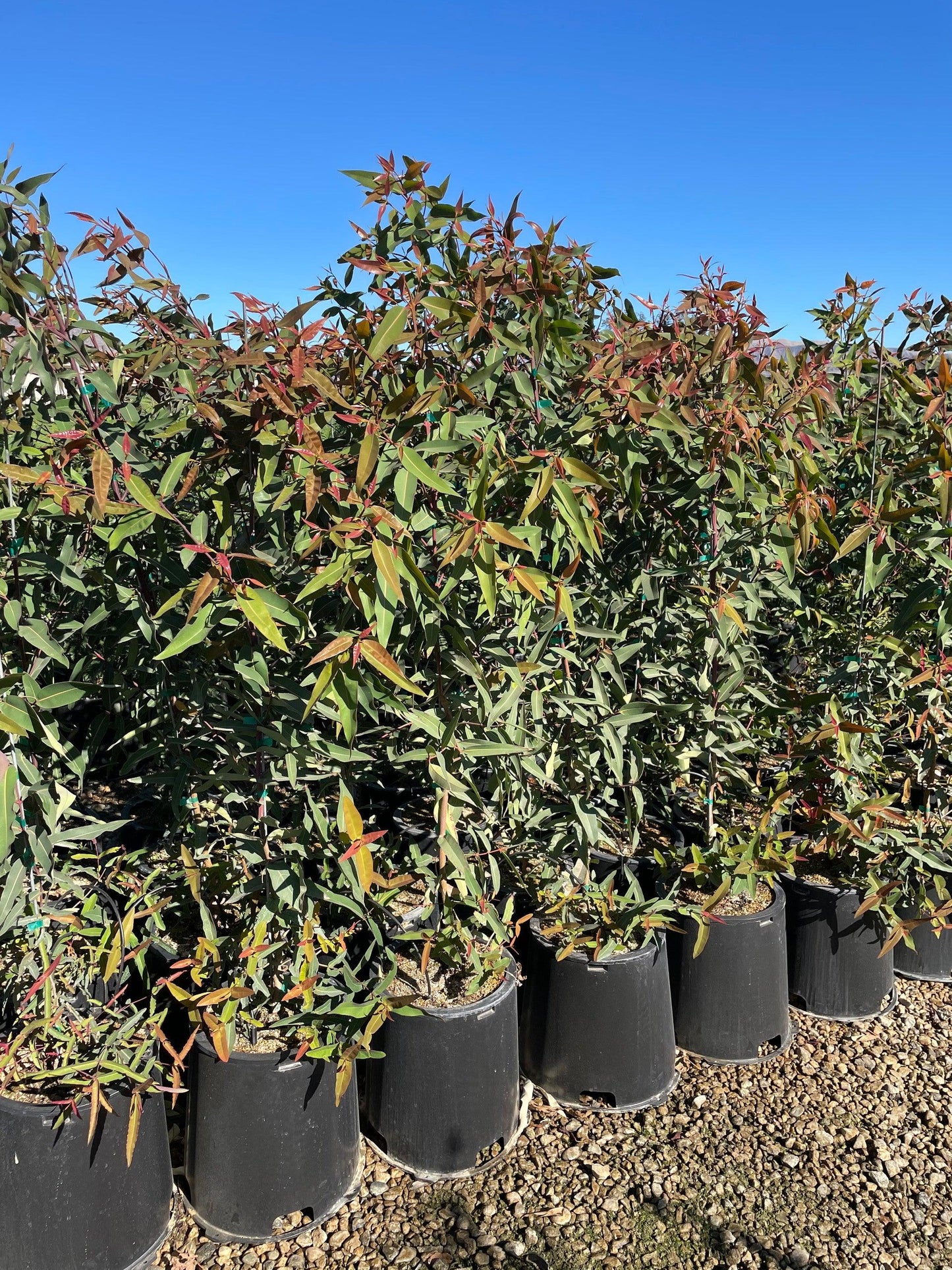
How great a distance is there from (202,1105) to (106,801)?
75.6 inches

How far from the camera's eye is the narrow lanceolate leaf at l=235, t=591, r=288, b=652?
1184mm

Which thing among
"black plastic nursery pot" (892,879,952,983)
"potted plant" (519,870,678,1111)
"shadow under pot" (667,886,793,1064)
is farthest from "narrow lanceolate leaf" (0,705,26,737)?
"black plastic nursery pot" (892,879,952,983)

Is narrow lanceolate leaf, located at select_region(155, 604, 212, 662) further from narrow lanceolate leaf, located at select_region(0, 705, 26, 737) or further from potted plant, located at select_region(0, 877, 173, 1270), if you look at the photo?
potted plant, located at select_region(0, 877, 173, 1270)

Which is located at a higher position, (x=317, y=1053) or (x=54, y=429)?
(x=54, y=429)

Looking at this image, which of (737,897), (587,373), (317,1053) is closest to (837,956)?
(737,897)

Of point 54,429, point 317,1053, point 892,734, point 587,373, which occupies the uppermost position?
point 587,373

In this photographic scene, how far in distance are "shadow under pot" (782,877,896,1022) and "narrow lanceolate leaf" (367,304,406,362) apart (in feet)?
6.28

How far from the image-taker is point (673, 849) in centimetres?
249

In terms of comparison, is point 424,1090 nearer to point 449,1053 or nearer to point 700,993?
point 449,1053

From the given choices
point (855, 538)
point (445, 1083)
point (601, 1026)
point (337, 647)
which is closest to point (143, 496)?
point (337, 647)

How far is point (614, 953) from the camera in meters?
2.14

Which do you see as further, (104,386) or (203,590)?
(104,386)

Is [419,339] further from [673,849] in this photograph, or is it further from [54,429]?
[673,849]

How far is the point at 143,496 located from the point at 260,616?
0.99 ft
